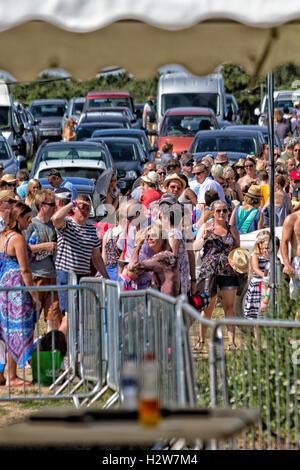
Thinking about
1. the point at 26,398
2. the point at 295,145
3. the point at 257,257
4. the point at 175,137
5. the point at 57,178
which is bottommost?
the point at 26,398

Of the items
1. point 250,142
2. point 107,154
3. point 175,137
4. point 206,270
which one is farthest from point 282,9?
point 175,137

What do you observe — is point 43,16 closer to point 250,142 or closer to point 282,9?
point 282,9

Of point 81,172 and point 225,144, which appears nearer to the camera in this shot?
point 81,172

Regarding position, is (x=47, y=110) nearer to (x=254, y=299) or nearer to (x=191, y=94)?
(x=191, y=94)

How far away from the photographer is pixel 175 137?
2719 cm

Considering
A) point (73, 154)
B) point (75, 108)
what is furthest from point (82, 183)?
point (75, 108)

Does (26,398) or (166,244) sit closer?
(26,398)

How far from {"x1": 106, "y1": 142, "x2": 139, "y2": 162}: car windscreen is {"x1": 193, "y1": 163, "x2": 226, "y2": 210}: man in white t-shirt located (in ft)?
33.4

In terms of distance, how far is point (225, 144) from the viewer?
22797mm

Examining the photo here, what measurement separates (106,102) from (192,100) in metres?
7.32

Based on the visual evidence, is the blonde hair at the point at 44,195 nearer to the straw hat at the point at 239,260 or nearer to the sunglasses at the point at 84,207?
the sunglasses at the point at 84,207

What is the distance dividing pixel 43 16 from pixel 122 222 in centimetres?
655

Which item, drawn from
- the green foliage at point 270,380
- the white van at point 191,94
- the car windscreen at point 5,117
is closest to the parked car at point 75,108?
the white van at point 191,94

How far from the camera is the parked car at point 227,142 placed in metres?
22.4
